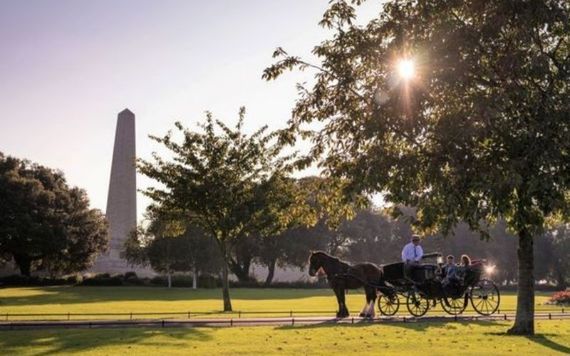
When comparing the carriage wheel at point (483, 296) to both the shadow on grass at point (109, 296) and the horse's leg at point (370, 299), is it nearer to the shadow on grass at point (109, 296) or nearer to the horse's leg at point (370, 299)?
the horse's leg at point (370, 299)

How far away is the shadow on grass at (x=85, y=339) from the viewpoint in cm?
1348

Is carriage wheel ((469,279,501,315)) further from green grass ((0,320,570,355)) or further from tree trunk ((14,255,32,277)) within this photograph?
tree trunk ((14,255,32,277))

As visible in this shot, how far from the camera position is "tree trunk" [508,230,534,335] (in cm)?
1772

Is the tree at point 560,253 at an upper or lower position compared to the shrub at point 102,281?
upper

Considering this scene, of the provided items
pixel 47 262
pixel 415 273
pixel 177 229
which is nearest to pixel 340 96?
→ pixel 415 273

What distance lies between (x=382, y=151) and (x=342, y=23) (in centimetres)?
345

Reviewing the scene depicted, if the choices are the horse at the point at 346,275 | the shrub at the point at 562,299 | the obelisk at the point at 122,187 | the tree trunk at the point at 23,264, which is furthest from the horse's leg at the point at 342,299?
the tree trunk at the point at 23,264

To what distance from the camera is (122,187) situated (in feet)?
227

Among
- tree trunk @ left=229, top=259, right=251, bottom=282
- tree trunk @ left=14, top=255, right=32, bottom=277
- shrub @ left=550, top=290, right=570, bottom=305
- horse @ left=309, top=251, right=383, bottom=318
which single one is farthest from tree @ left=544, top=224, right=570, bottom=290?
horse @ left=309, top=251, right=383, bottom=318

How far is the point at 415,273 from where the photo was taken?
20.8 m

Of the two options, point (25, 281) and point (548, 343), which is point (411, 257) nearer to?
point (548, 343)

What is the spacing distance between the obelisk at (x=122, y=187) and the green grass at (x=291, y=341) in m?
47.1

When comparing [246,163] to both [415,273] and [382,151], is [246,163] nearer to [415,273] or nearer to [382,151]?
[415,273]

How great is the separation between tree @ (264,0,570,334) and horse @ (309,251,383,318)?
853 centimetres
